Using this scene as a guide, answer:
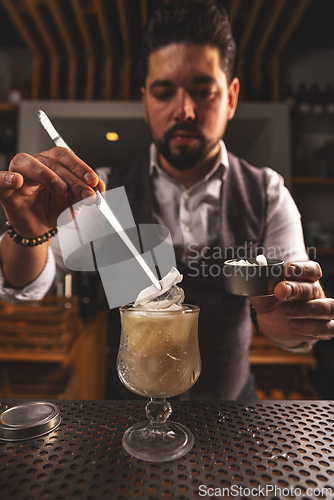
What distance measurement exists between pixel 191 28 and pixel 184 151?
0.49 meters

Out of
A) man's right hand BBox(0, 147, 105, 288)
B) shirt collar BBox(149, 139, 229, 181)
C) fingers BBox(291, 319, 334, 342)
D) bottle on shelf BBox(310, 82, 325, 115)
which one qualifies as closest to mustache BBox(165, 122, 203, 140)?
shirt collar BBox(149, 139, 229, 181)

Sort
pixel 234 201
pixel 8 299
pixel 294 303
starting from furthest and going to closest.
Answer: pixel 234 201 < pixel 8 299 < pixel 294 303

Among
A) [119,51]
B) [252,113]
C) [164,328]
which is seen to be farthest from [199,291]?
[119,51]

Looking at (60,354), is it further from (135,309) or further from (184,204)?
(135,309)

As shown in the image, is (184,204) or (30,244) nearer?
(30,244)

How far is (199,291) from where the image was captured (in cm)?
135

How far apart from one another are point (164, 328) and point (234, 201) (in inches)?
35.1

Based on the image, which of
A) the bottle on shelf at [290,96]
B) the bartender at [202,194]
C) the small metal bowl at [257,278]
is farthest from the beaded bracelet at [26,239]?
the bottle on shelf at [290,96]

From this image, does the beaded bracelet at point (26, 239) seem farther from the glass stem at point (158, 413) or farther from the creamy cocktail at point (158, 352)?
the glass stem at point (158, 413)

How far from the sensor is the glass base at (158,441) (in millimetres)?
617

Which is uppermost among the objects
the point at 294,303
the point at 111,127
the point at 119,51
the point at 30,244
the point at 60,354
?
the point at 119,51

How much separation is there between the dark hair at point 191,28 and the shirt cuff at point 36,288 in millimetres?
998

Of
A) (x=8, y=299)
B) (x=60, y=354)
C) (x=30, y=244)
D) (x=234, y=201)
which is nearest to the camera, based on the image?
(x=30, y=244)

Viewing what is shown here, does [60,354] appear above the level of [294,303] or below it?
below
